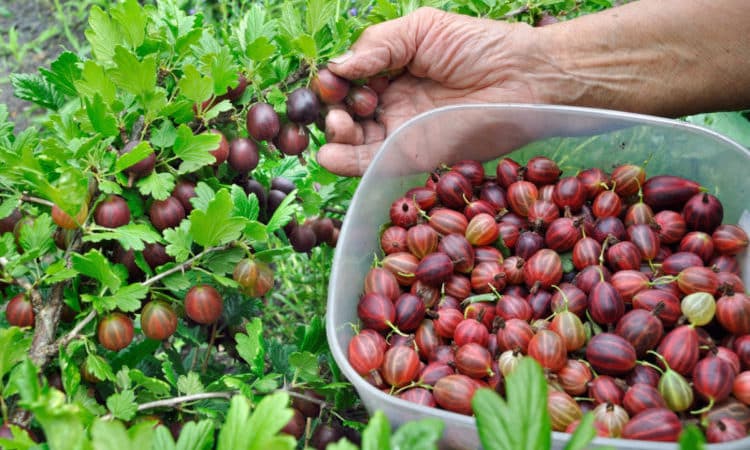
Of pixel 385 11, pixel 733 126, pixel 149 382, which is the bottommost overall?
pixel 733 126

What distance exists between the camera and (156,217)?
3.15 ft

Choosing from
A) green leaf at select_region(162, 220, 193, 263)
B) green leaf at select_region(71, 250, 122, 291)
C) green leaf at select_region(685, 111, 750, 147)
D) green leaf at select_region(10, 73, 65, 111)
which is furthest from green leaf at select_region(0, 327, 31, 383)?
green leaf at select_region(685, 111, 750, 147)

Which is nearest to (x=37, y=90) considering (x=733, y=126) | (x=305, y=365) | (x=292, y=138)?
(x=292, y=138)

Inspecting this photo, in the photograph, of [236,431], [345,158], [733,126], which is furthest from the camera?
[733,126]

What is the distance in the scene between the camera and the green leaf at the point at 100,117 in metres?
0.87

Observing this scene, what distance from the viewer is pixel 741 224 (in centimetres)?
110

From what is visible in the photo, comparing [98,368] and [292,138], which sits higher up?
[292,138]

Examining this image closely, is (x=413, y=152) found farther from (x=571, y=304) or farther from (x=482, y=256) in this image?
(x=571, y=304)

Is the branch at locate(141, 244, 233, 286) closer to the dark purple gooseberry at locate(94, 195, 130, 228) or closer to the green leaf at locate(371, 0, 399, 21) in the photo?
the dark purple gooseberry at locate(94, 195, 130, 228)

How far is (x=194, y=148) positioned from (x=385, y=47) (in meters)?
0.46

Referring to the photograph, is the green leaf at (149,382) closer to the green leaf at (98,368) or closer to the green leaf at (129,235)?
the green leaf at (98,368)

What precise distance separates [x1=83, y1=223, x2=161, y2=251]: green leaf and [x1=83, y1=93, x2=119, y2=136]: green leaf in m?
0.14

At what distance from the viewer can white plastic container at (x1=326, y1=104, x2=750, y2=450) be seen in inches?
42.0

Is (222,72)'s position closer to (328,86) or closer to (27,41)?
(328,86)
